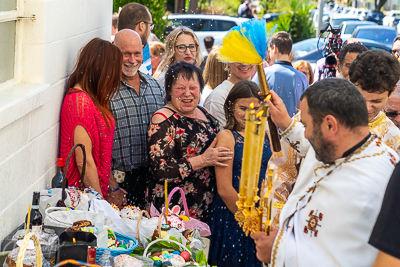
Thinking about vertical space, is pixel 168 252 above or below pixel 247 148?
below

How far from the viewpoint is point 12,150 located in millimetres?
2729

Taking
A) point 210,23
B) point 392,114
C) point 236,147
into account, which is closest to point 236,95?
point 236,147

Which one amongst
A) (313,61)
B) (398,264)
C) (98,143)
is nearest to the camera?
(398,264)

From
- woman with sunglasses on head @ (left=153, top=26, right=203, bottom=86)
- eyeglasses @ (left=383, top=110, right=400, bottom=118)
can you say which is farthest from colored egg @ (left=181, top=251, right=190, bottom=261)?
woman with sunglasses on head @ (left=153, top=26, right=203, bottom=86)

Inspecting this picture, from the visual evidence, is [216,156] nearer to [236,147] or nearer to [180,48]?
[236,147]

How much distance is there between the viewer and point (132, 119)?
4.00 m

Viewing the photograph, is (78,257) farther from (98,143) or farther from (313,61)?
(313,61)

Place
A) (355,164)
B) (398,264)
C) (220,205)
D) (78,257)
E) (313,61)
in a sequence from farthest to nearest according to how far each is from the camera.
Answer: (313,61) < (220,205) < (78,257) < (355,164) < (398,264)

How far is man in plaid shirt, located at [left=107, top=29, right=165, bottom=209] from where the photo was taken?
396 cm

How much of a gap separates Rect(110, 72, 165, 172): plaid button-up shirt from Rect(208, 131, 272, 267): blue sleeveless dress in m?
0.73

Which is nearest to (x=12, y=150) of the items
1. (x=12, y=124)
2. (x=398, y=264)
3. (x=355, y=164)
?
(x=12, y=124)

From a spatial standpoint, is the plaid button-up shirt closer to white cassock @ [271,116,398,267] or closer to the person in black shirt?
white cassock @ [271,116,398,267]

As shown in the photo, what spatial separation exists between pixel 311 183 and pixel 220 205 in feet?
4.97

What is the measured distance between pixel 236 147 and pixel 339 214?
174cm
